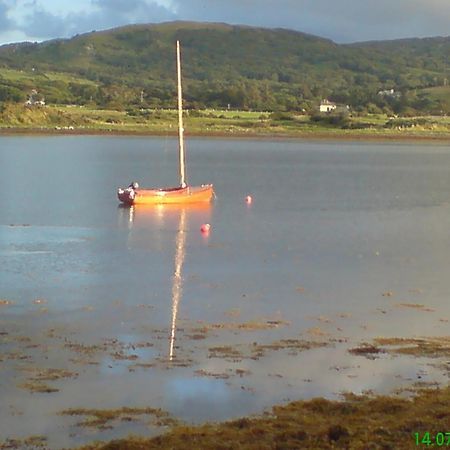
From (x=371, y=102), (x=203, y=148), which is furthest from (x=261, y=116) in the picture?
(x=203, y=148)

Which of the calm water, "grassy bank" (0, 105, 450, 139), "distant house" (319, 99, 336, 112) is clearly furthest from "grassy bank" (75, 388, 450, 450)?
"distant house" (319, 99, 336, 112)

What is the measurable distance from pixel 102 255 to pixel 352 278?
213 inches

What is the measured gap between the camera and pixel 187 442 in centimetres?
784

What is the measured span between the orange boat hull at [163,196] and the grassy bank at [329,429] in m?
22.3

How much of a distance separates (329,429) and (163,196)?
78.4 feet

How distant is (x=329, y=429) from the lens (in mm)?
7832

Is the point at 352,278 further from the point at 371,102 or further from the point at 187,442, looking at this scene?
the point at 371,102

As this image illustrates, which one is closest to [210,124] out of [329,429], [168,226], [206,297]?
[168,226]

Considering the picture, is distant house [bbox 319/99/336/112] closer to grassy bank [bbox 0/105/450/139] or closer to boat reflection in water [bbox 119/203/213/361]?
grassy bank [bbox 0/105/450/139]

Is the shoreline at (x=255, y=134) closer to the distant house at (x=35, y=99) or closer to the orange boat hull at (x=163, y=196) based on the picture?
the distant house at (x=35, y=99)

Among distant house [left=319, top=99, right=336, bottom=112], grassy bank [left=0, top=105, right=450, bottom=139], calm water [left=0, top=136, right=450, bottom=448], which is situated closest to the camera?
calm water [left=0, top=136, right=450, bottom=448]

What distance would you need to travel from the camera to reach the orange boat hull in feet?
102

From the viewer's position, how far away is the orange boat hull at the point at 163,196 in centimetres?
3108

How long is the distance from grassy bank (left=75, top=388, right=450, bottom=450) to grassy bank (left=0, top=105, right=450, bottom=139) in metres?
84.1
